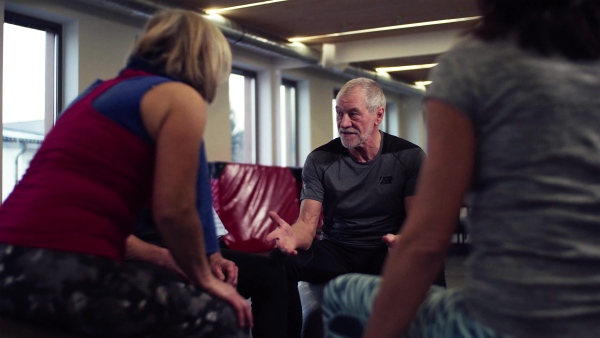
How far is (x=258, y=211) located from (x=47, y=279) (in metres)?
5.23

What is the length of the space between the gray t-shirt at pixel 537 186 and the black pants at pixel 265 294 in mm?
1330

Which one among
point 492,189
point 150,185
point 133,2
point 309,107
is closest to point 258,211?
point 133,2

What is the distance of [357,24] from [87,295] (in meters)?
6.21

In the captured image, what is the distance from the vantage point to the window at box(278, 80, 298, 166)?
9117 millimetres

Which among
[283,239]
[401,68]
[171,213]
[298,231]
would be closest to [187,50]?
[171,213]

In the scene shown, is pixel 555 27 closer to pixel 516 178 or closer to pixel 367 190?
pixel 516 178

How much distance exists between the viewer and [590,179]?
3.12 ft

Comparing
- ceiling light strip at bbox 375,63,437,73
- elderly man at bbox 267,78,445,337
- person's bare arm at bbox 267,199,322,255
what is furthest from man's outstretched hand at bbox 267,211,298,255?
ceiling light strip at bbox 375,63,437,73

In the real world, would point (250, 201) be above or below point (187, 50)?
below

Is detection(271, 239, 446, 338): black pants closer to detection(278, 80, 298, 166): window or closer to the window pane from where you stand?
the window pane

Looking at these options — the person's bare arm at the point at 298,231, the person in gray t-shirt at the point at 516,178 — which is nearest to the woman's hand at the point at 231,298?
the person in gray t-shirt at the point at 516,178

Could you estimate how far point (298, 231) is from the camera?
2.94 meters

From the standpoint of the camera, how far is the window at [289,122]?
9117 mm

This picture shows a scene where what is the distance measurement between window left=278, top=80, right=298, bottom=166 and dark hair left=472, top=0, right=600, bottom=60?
797 cm
